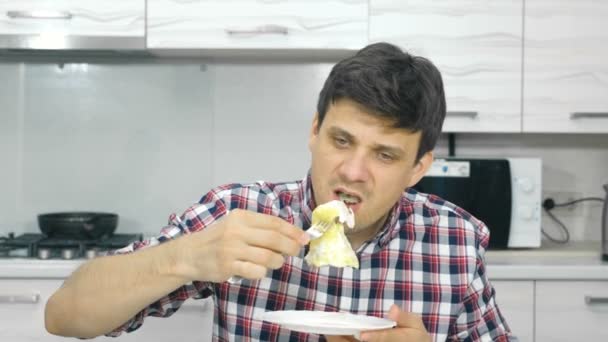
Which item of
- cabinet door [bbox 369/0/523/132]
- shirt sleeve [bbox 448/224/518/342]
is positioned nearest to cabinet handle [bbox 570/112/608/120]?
cabinet door [bbox 369/0/523/132]

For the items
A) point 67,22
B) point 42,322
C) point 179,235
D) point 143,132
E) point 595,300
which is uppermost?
point 67,22

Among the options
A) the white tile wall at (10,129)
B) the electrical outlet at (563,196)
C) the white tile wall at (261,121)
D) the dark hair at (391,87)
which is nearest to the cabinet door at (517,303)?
the electrical outlet at (563,196)

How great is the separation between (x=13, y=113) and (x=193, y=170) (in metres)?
0.75

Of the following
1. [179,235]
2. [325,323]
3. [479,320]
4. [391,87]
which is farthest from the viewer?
[479,320]

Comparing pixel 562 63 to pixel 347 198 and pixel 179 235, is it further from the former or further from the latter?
pixel 179 235

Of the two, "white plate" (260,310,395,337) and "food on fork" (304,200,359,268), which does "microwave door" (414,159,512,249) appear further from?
"white plate" (260,310,395,337)

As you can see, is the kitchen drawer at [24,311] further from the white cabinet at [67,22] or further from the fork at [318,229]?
the fork at [318,229]

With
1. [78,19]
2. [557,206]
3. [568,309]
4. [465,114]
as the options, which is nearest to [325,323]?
[568,309]

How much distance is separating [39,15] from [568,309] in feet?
6.86

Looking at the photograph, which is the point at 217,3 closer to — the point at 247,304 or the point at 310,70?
the point at 310,70

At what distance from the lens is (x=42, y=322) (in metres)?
2.56

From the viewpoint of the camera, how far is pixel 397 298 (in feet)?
5.13

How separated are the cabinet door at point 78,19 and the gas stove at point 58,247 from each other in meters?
0.73

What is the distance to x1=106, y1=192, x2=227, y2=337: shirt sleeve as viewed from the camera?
144 centimetres
